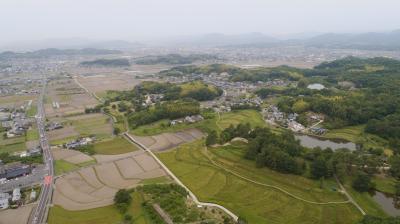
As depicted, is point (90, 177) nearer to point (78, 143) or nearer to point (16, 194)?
point (16, 194)

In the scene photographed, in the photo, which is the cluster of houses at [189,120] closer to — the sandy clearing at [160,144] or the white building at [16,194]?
the sandy clearing at [160,144]

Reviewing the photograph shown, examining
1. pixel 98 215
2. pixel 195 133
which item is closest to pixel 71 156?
pixel 98 215

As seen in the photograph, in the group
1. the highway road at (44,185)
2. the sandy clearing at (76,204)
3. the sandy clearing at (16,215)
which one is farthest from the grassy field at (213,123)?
the sandy clearing at (16,215)

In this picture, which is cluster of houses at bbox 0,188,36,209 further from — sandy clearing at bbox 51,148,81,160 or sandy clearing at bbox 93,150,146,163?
sandy clearing at bbox 93,150,146,163

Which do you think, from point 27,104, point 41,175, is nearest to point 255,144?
point 41,175

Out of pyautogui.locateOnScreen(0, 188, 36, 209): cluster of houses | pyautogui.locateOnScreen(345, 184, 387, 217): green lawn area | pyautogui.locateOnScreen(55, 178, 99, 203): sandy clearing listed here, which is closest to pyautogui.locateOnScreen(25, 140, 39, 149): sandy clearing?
pyautogui.locateOnScreen(55, 178, 99, 203): sandy clearing

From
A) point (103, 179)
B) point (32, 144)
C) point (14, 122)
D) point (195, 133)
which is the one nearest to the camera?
point (103, 179)
